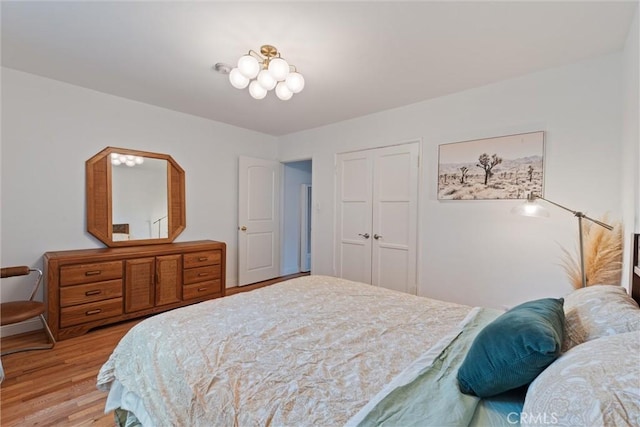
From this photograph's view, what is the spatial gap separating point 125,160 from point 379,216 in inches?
125

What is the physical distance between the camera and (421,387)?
966mm

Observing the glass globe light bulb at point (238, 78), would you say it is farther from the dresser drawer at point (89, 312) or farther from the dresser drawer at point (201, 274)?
the dresser drawer at point (89, 312)

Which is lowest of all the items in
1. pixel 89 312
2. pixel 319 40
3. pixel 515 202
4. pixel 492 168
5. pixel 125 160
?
pixel 89 312

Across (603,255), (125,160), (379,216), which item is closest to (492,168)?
(603,255)

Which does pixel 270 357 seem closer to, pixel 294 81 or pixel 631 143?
pixel 294 81

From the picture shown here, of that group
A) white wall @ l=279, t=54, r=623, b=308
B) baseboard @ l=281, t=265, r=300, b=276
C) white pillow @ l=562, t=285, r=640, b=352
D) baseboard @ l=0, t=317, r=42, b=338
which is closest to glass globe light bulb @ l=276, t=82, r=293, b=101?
white wall @ l=279, t=54, r=623, b=308

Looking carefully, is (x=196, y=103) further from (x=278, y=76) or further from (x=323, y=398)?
(x=323, y=398)

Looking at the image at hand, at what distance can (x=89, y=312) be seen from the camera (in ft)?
9.04

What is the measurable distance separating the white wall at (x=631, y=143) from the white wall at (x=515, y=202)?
18cm

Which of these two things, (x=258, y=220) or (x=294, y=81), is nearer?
(x=294, y=81)

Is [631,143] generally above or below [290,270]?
above

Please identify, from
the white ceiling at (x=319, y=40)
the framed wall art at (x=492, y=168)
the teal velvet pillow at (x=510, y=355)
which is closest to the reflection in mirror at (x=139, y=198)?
the white ceiling at (x=319, y=40)

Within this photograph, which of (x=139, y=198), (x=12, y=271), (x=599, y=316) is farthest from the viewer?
(x=139, y=198)

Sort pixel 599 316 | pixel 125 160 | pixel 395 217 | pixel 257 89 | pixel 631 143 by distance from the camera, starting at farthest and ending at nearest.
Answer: pixel 395 217, pixel 125 160, pixel 257 89, pixel 631 143, pixel 599 316
